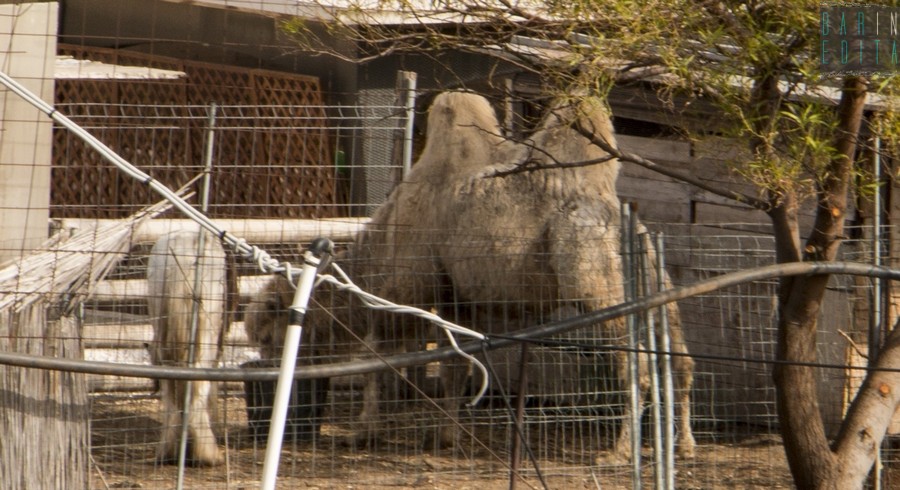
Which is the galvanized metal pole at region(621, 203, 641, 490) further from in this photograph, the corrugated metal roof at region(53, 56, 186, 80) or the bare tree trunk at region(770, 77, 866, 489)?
the corrugated metal roof at region(53, 56, 186, 80)

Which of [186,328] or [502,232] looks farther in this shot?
[502,232]

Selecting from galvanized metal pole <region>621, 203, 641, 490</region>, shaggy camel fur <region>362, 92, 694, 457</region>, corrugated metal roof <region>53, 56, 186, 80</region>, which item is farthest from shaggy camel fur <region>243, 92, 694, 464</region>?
corrugated metal roof <region>53, 56, 186, 80</region>

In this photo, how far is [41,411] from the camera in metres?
5.06

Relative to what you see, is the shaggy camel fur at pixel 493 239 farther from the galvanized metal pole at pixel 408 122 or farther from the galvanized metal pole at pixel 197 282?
the galvanized metal pole at pixel 197 282

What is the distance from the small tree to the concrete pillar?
148 centimetres

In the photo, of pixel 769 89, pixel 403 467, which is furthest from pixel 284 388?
pixel 403 467

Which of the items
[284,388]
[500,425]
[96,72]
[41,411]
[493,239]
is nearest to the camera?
[284,388]

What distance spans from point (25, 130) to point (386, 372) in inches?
87.0

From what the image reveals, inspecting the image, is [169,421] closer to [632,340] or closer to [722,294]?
[632,340]

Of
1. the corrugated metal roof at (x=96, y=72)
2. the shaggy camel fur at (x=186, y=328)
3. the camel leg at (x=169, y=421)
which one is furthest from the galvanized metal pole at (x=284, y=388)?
the corrugated metal roof at (x=96, y=72)

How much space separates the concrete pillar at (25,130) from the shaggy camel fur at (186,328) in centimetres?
104

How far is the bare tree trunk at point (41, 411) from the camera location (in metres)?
4.95

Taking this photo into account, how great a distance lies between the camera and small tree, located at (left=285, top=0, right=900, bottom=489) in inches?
179

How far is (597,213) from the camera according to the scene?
27.1ft
